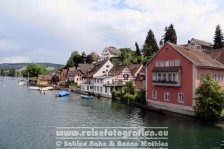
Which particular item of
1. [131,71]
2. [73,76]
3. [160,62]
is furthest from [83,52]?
[160,62]

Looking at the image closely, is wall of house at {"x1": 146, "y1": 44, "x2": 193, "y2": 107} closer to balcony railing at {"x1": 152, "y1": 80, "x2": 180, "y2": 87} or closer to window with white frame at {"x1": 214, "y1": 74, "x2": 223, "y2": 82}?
balcony railing at {"x1": 152, "y1": 80, "x2": 180, "y2": 87}

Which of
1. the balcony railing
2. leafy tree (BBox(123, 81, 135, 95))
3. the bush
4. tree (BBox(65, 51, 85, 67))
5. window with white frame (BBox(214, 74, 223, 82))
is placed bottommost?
the bush

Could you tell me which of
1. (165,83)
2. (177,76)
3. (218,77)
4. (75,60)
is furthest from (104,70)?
(75,60)

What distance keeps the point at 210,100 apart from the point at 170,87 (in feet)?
28.8

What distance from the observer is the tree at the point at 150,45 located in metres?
97.8

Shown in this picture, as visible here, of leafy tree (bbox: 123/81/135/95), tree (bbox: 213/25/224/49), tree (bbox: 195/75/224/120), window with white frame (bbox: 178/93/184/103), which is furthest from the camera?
tree (bbox: 213/25/224/49)

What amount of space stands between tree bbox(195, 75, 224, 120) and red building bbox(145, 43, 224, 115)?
7.76 feet

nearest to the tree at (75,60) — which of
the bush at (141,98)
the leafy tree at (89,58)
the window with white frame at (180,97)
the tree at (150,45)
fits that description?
the leafy tree at (89,58)

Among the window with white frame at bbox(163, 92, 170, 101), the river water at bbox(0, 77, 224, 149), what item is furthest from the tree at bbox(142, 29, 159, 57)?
the river water at bbox(0, 77, 224, 149)

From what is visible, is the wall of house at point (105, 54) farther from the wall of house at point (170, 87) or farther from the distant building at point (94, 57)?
the wall of house at point (170, 87)

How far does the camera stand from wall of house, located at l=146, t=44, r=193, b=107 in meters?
36.6

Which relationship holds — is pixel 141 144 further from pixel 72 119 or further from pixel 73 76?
pixel 73 76

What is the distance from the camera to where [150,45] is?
100 metres

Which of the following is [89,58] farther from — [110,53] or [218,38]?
[218,38]
